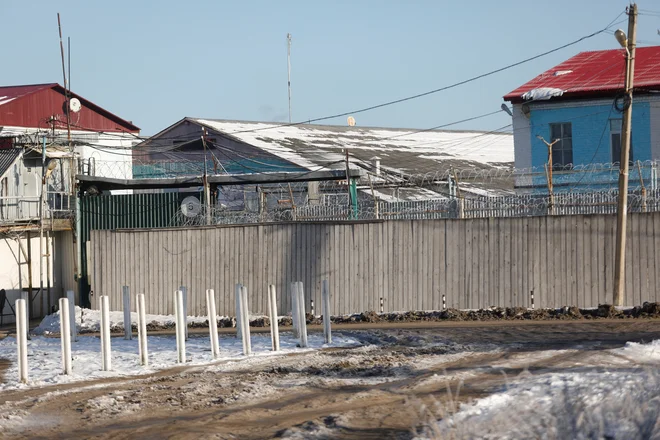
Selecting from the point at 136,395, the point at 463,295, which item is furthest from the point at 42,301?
the point at 136,395

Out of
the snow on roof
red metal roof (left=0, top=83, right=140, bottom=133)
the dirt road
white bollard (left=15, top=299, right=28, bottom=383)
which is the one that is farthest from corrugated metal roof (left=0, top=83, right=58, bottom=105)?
the dirt road

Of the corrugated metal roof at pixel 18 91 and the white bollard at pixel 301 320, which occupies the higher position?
the corrugated metal roof at pixel 18 91

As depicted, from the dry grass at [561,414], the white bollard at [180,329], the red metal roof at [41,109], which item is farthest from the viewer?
the red metal roof at [41,109]

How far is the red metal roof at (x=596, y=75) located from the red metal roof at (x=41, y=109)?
20383mm

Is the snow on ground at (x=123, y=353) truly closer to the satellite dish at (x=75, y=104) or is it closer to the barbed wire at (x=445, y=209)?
the barbed wire at (x=445, y=209)

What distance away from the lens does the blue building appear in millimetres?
26422

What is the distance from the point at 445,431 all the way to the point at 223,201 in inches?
1076

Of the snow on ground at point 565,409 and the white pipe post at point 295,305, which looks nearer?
the snow on ground at point 565,409

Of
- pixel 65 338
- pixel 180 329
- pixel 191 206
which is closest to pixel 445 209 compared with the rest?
pixel 191 206

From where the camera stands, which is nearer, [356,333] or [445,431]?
[445,431]

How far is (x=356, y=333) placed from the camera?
16062 millimetres

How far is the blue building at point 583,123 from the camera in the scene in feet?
86.7

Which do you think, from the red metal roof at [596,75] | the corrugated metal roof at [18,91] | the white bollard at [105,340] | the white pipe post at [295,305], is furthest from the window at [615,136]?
the corrugated metal roof at [18,91]

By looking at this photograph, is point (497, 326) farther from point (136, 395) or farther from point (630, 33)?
point (136, 395)
